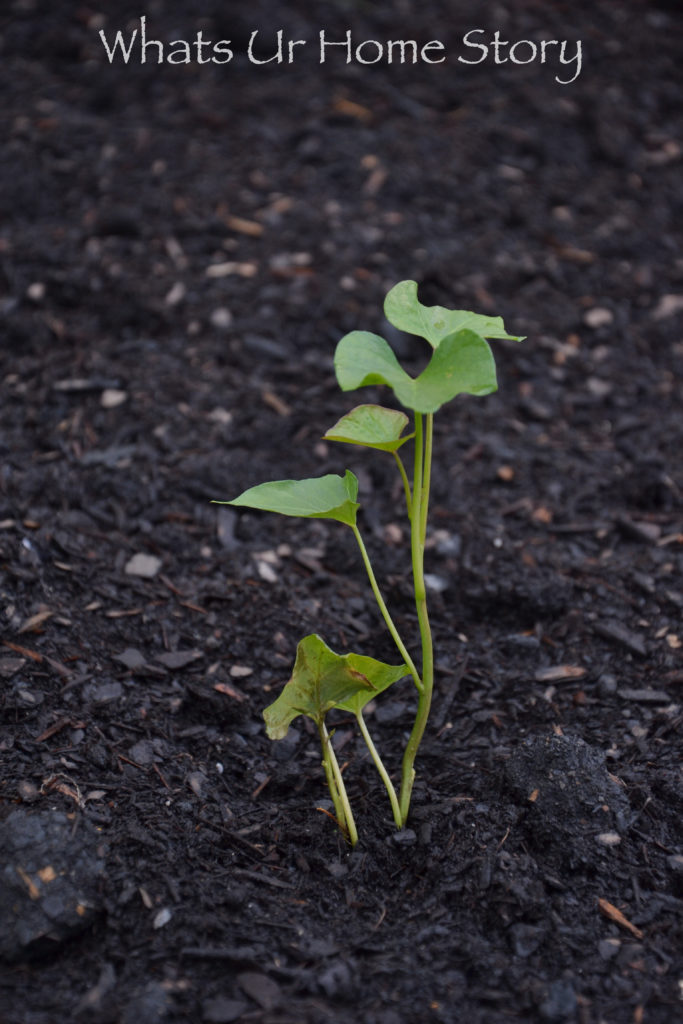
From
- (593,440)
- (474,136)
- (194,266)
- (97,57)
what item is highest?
(97,57)

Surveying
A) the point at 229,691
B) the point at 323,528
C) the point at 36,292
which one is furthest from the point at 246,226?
the point at 229,691

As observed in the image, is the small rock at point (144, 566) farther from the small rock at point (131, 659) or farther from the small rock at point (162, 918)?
the small rock at point (162, 918)

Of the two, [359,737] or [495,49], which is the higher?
[495,49]

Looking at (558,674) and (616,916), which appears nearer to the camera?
(616,916)

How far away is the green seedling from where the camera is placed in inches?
47.0

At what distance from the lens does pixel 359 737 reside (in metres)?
1.84

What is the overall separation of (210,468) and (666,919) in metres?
1.55

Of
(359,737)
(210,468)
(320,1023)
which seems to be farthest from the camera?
(210,468)

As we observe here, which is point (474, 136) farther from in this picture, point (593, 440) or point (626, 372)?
point (593, 440)

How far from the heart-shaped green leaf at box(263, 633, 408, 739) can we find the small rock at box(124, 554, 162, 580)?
0.76 meters

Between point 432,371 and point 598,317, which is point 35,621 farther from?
point 598,317

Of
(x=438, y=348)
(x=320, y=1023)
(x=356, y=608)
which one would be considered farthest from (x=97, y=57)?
(x=320, y=1023)

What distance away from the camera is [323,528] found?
92.0 inches

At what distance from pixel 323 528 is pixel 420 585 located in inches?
37.8
